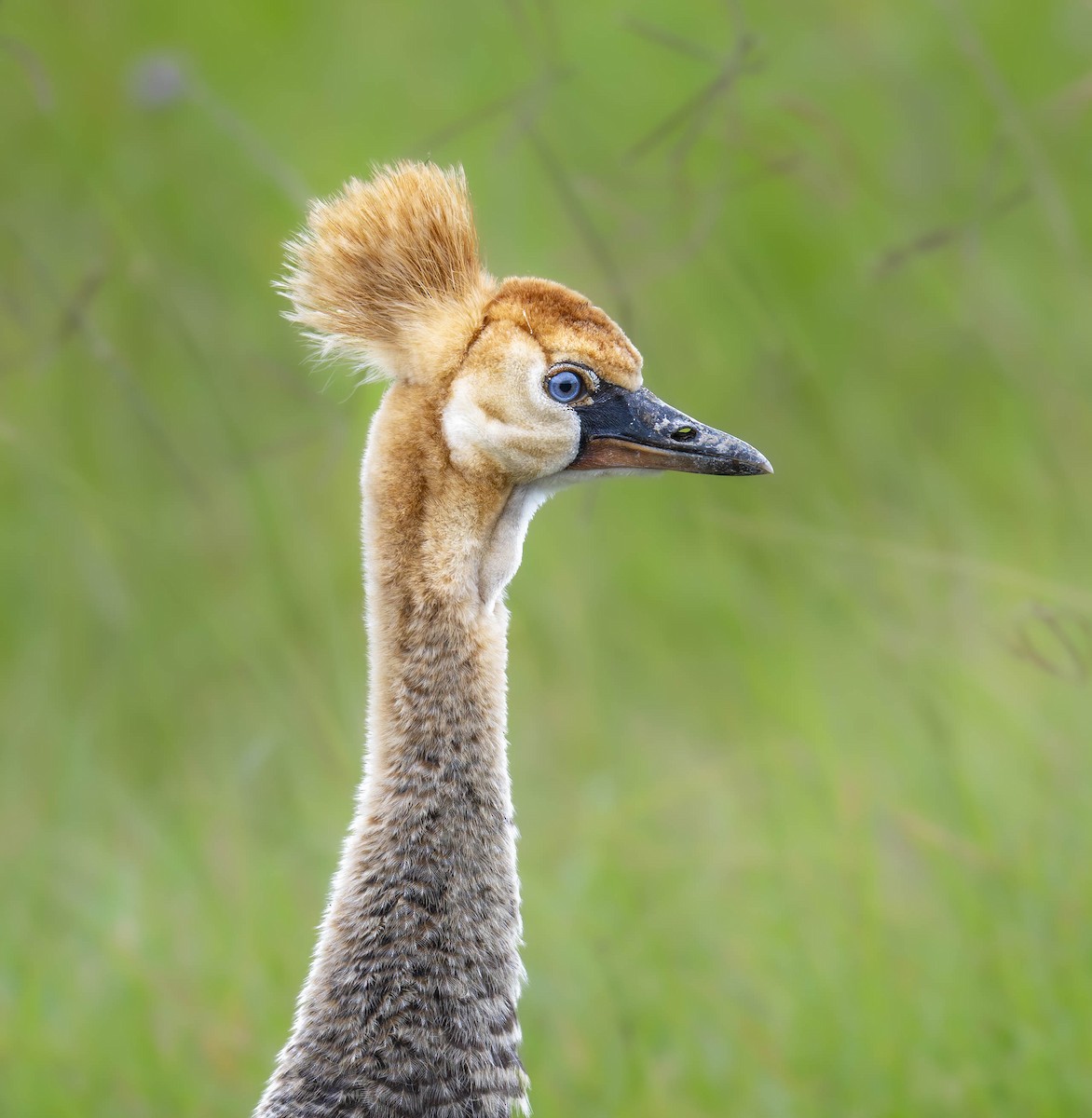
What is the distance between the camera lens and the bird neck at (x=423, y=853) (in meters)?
2.44

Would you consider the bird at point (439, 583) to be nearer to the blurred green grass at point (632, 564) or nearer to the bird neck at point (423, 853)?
the bird neck at point (423, 853)

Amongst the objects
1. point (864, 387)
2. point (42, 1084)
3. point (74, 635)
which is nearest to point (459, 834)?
point (42, 1084)

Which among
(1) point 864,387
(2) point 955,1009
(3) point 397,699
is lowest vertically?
(2) point 955,1009

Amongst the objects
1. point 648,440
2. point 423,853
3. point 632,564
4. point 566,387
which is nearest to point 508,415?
point 566,387

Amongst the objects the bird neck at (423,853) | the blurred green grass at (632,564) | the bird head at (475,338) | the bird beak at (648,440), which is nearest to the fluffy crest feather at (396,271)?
the bird head at (475,338)

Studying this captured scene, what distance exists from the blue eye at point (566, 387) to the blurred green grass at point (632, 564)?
22.2 inches

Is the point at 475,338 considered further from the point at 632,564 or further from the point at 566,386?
the point at 632,564

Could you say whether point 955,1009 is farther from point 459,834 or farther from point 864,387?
point 864,387

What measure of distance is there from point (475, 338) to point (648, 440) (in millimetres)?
327

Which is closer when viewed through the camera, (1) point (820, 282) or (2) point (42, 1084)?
(2) point (42, 1084)

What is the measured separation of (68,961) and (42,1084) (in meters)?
0.47

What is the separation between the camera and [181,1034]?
385cm

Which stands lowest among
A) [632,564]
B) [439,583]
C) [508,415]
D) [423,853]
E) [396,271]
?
[423,853]

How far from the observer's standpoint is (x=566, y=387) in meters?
2.71
